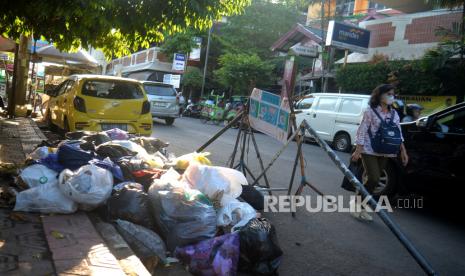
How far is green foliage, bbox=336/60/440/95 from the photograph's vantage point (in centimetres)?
1454

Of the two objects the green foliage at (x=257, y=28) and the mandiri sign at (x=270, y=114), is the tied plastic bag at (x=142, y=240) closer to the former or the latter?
the mandiri sign at (x=270, y=114)

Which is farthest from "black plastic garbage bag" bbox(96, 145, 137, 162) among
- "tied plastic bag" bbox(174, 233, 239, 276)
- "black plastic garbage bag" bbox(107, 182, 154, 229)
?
"tied plastic bag" bbox(174, 233, 239, 276)

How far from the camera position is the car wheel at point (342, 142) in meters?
13.3

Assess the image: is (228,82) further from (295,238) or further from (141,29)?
(295,238)

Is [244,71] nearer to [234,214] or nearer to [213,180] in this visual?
[213,180]

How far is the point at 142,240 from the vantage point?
3572mm

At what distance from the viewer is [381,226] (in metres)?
5.21

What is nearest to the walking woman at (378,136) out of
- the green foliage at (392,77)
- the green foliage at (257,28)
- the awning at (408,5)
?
the green foliage at (392,77)

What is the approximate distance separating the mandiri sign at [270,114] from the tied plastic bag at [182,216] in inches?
78.9

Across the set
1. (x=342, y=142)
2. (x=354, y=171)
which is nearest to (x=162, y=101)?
(x=342, y=142)

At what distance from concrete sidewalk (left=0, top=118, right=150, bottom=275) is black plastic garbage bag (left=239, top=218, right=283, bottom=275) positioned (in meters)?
0.85

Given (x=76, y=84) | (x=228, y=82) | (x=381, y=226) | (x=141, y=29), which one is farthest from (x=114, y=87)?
(x=228, y=82)

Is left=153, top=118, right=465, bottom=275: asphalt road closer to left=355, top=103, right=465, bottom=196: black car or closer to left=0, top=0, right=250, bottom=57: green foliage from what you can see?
left=355, top=103, right=465, bottom=196: black car

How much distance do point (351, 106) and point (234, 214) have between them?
9.83m
